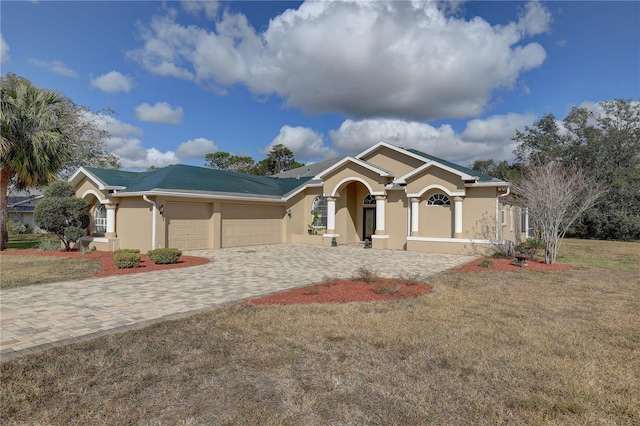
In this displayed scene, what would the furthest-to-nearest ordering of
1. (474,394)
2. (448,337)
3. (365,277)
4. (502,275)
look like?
(502,275) → (365,277) → (448,337) → (474,394)

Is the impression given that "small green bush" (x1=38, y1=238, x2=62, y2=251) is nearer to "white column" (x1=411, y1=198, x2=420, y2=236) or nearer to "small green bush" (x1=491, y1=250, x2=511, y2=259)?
"white column" (x1=411, y1=198, x2=420, y2=236)

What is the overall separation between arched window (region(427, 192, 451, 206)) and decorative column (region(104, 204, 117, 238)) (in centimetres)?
1559

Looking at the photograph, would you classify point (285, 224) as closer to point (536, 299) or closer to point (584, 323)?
point (536, 299)

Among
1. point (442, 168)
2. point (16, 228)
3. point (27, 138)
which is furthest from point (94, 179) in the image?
point (16, 228)

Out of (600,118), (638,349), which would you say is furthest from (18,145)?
(600,118)

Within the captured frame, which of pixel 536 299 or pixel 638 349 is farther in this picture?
→ pixel 536 299

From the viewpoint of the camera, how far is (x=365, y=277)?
9.52 m

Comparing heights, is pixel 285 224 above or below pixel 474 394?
above

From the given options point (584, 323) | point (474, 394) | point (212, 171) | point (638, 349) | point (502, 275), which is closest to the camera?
point (474, 394)

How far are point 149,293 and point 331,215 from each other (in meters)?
13.2

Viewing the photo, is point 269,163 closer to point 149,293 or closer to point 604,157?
point 604,157

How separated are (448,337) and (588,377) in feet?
5.63

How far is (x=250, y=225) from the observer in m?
20.4

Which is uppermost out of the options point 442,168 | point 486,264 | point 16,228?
point 442,168
